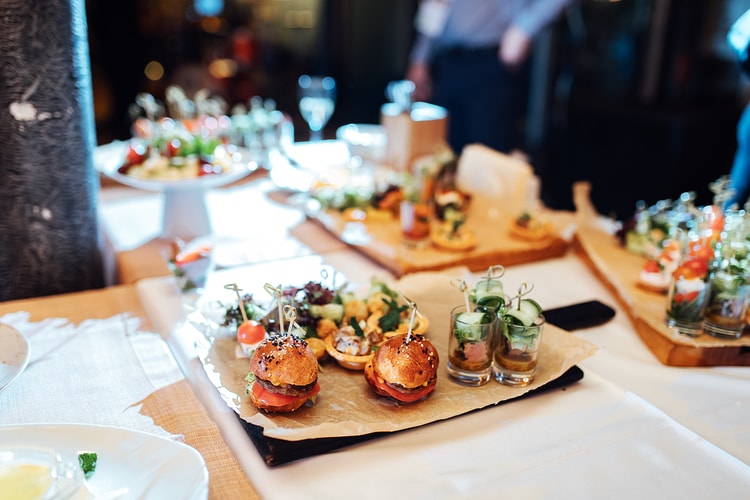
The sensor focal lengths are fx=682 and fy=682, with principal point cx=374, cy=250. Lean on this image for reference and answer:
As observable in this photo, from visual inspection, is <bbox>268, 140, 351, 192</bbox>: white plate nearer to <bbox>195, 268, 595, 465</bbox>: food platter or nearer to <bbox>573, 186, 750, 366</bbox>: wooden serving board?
<bbox>573, 186, 750, 366</bbox>: wooden serving board

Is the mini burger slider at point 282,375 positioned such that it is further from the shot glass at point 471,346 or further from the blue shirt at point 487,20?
the blue shirt at point 487,20

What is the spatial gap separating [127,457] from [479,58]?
302 centimetres

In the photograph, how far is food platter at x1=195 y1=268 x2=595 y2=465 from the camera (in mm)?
1027

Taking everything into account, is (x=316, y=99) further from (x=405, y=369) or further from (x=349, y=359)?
(x=405, y=369)

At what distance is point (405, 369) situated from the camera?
109 cm

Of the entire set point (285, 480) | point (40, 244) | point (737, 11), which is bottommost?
point (285, 480)

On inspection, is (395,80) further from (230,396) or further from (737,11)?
(230,396)

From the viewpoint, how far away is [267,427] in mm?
1021

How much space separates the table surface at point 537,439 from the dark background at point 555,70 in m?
3.05

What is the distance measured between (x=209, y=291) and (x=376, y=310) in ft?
1.40

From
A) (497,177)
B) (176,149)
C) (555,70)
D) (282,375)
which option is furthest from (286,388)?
(555,70)

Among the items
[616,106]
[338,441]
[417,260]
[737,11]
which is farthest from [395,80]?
[338,441]

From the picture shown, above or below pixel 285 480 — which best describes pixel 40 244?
above

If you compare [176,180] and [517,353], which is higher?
[176,180]
